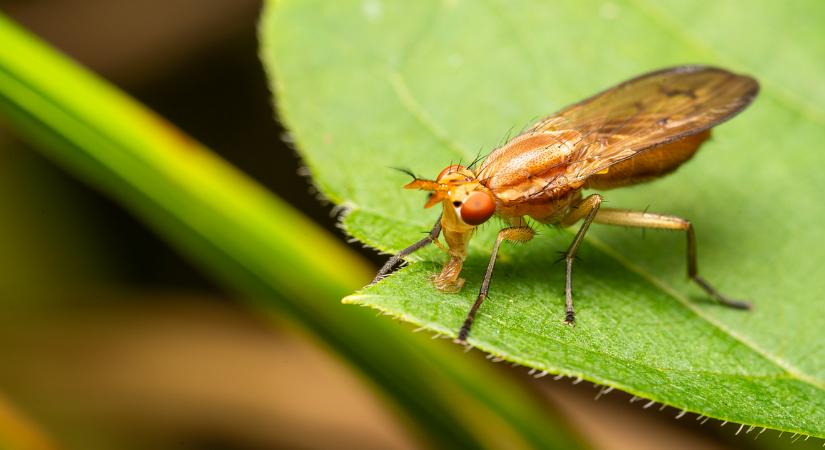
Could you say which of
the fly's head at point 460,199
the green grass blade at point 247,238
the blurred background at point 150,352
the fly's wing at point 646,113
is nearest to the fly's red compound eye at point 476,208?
the fly's head at point 460,199

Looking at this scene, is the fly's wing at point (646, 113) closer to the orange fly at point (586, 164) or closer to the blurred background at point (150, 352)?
the orange fly at point (586, 164)

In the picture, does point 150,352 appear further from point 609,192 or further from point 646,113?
point 646,113

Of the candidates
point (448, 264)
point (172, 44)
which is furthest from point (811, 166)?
point (172, 44)

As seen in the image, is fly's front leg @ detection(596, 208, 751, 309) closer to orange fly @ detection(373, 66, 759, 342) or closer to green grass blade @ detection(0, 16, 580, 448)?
orange fly @ detection(373, 66, 759, 342)

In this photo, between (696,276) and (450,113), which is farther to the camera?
(450,113)

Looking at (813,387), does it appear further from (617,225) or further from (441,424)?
(441,424)

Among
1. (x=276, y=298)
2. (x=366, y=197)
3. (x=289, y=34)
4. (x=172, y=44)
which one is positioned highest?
(x=172, y=44)

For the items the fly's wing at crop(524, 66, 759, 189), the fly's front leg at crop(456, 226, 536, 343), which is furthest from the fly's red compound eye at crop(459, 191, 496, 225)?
the fly's wing at crop(524, 66, 759, 189)
